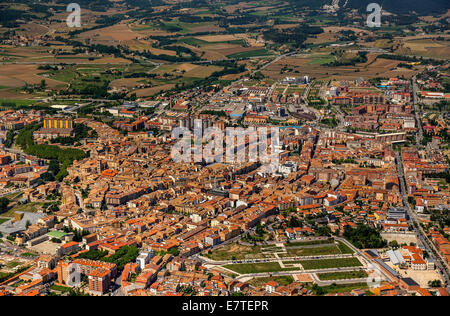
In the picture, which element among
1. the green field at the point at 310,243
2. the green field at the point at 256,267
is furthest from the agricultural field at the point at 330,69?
the green field at the point at 256,267

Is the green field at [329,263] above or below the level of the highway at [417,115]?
below

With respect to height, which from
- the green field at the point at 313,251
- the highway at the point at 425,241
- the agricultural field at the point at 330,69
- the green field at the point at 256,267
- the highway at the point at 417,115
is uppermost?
the agricultural field at the point at 330,69

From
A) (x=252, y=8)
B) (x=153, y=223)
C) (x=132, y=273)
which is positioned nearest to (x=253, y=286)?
(x=132, y=273)

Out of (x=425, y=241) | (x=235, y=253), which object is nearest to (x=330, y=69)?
(x=425, y=241)

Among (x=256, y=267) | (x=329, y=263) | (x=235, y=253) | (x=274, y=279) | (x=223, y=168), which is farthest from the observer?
(x=223, y=168)

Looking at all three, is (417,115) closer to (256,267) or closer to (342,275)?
(342,275)

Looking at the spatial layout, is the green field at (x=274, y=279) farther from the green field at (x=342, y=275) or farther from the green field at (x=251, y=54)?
the green field at (x=251, y=54)
